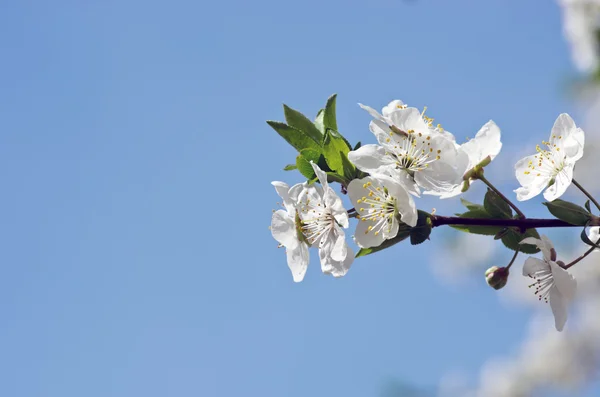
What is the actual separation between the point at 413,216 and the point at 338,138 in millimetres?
193

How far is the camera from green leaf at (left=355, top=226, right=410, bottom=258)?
1.16 m

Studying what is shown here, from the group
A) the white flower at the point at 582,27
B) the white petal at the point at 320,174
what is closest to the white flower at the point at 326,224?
the white petal at the point at 320,174

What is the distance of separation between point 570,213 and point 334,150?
389 millimetres

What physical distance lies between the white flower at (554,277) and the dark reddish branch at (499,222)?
0.03m

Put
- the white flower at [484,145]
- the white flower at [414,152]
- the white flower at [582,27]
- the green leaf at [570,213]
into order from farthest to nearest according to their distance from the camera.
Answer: the white flower at [582,27] → the white flower at [484,145] → the white flower at [414,152] → the green leaf at [570,213]

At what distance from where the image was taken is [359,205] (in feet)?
3.80

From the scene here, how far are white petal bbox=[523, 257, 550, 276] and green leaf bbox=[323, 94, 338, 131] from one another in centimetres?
41

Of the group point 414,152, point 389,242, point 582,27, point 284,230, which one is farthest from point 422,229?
point 582,27

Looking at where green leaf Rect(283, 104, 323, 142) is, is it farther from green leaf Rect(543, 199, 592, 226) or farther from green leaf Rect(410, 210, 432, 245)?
green leaf Rect(543, 199, 592, 226)

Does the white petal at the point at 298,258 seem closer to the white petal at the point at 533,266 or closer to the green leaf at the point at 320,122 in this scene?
the green leaf at the point at 320,122

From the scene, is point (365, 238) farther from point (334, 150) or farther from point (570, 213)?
point (570, 213)

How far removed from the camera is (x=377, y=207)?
1.16 meters

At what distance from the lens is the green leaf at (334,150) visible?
118 cm

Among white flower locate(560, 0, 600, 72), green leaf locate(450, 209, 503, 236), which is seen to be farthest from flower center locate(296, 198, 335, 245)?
white flower locate(560, 0, 600, 72)
